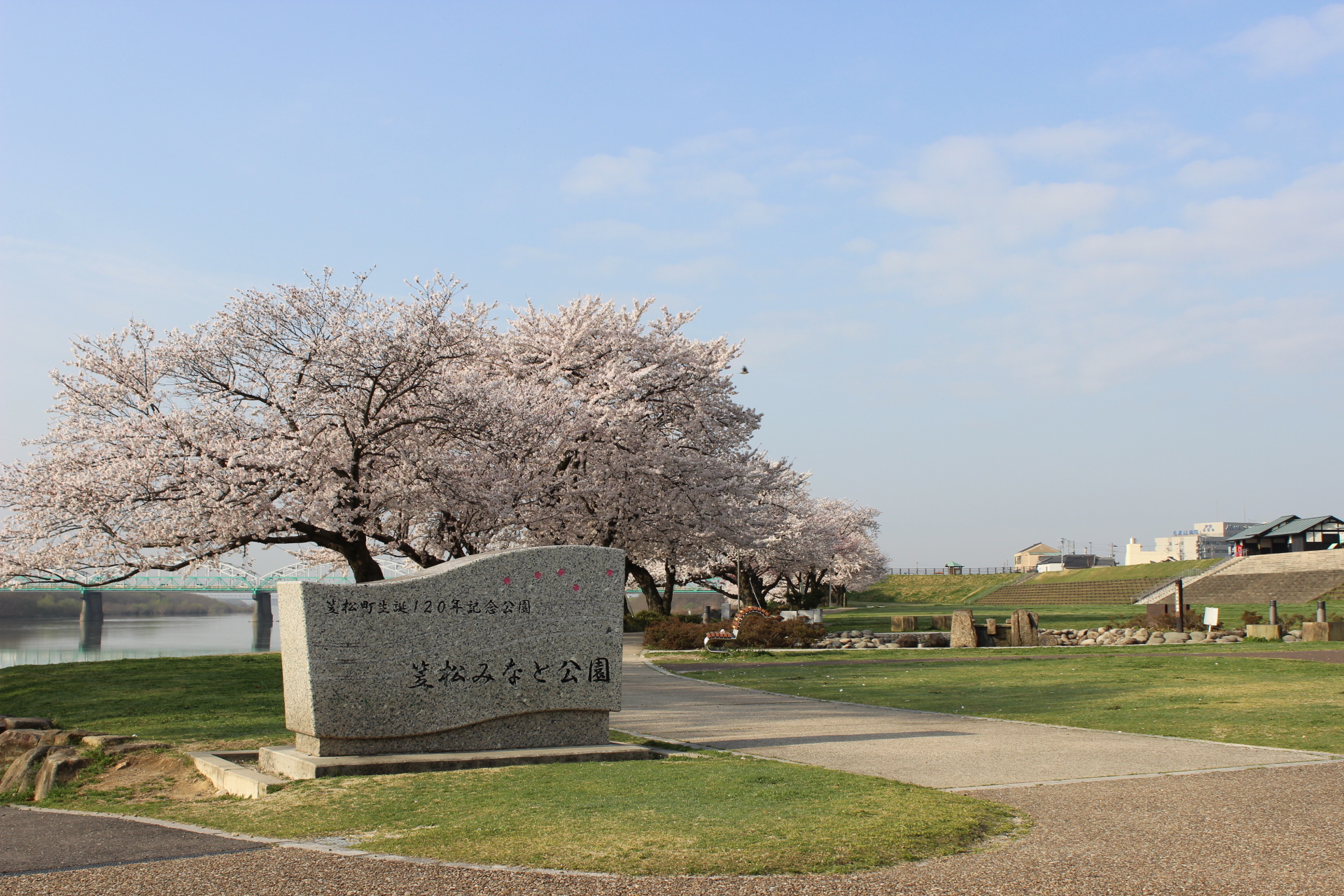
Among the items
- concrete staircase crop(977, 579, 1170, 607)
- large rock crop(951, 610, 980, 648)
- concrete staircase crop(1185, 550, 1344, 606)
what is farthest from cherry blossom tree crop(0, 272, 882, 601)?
concrete staircase crop(977, 579, 1170, 607)

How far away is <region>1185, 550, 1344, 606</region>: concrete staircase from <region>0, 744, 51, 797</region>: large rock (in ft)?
168

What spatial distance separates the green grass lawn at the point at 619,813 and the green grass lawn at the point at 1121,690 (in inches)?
208

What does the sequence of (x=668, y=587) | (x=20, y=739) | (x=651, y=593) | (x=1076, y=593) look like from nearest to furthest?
1. (x=20, y=739)
2. (x=651, y=593)
3. (x=668, y=587)
4. (x=1076, y=593)

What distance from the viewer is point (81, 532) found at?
19531mm

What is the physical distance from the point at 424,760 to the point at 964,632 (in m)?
20.8

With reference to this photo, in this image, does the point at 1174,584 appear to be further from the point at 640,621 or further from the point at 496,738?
the point at 496,738

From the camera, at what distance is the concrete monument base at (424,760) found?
854 cm

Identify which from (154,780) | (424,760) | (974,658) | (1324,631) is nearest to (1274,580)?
(1324,631)

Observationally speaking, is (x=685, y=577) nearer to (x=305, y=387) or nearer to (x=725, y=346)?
(x=725, y=346)

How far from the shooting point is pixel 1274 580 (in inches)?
2228

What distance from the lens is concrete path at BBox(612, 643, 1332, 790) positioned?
8469 mm

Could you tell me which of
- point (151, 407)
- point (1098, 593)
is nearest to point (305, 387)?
point (151, 407)

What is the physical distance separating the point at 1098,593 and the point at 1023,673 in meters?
57.6

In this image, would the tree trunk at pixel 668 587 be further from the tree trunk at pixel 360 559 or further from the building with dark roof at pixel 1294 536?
the building with dark roof at pixel 1294 536
